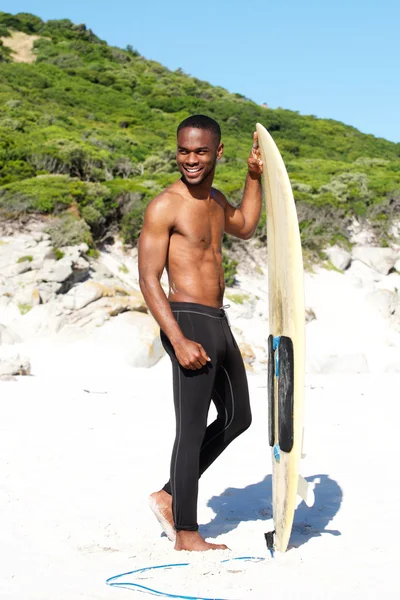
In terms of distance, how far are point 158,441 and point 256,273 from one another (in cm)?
1037

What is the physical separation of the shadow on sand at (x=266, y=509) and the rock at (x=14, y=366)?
14.7 feet

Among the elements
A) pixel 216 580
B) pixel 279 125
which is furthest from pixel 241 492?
pixel 279 125

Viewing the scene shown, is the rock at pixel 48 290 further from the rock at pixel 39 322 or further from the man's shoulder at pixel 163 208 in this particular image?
the man's shoulder at pixel 163 208

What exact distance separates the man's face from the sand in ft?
5.67

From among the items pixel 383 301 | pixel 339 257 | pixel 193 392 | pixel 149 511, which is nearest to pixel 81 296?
pixel 383 301

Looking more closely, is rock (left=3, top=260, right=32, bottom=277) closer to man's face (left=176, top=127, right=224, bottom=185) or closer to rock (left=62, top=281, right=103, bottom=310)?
rock (left=62, top=281, right=103, bottom=310)

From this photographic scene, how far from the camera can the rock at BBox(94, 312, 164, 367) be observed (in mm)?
9867

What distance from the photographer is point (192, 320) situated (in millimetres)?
3182

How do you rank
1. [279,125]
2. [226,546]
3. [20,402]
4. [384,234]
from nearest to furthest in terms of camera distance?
[226,546], [20,402], [384,234], [279,125]

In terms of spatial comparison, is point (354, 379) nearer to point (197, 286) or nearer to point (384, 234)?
point (197, 286)

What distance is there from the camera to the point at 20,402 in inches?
267

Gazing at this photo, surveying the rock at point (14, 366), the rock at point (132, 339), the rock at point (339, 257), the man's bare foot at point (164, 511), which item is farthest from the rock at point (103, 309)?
the rock at point (339, 257)

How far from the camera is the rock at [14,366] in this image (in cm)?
809

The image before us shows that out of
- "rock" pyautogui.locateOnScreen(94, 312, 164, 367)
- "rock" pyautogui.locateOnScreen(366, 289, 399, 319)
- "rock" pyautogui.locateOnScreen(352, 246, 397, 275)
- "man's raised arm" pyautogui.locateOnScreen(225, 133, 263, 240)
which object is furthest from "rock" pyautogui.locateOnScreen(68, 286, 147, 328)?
"rock" pyautogui.locateOnScreen(352, 246, 397, 275)
